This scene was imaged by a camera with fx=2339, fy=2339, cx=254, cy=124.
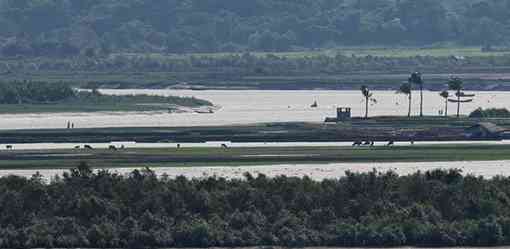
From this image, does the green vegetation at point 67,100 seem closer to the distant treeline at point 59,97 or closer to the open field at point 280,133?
the distant treeline at point 59,97

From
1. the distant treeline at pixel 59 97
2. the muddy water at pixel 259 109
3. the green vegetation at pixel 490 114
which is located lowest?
the muddy water at pixel 259 109

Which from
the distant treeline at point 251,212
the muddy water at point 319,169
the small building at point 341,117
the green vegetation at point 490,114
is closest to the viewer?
the distant treeline at point 251,212

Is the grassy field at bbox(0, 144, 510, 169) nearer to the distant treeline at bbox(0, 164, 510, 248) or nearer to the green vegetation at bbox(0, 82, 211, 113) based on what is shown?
the distant treeline at bbox(0, 164, 510, 248)

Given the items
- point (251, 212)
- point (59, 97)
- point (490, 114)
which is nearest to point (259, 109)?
point (59, 97)

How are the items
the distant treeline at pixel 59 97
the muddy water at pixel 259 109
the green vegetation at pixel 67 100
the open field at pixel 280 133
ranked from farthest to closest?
the distant treeline at pixel 59 97 → the green vegetation at pixel 67 100 → the muddy water at pixel 259 109 → the open field at pixel 280 133

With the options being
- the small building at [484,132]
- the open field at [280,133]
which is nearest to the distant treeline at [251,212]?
the open field at [280,133]

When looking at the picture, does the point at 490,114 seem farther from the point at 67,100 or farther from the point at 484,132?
the point at 67,100
